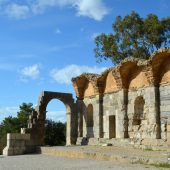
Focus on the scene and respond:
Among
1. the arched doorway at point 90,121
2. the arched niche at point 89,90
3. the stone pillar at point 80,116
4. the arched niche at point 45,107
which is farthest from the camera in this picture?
the stone pillar at point 80,116

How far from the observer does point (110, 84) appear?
2019 centimetres

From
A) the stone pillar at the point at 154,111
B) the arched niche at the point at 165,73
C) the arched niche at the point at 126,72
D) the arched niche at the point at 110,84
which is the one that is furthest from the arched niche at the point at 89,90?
the arched niche at the point at 165,73

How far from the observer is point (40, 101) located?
2125 cm

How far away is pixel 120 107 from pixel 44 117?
5446mm

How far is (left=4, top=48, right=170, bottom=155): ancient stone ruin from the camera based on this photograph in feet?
52.6

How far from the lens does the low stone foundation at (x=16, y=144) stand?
18.1 meters

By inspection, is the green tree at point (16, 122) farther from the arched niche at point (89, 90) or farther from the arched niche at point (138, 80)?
the arched niche at point (138, 80)

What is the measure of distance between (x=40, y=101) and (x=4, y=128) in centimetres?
1467

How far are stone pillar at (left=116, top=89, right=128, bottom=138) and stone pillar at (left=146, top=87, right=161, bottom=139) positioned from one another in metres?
2.08

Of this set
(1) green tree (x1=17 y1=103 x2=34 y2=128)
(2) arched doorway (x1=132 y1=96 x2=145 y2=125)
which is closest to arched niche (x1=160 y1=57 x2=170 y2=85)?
(2) arched doorway (x1=132 y1=96 x2=145 y2=125)

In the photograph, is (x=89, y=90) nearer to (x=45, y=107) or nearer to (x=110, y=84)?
(x=110, y=84)

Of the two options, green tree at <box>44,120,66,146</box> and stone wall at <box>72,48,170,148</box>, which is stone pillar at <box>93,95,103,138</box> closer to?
stone wall at <box>72,48,170,148</box>

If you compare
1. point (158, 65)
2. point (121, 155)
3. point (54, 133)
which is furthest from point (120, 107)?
point (54, 133)

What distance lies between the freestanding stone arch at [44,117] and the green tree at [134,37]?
891 centimetres
